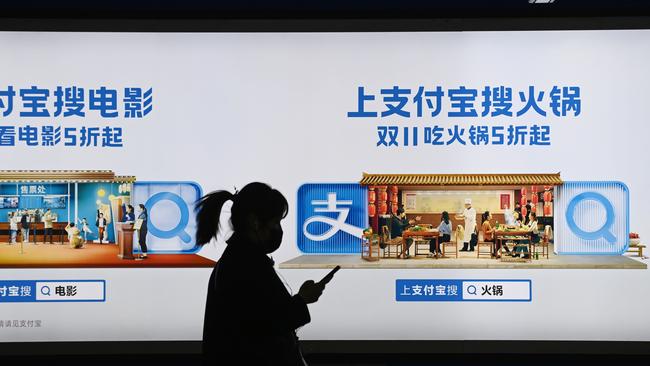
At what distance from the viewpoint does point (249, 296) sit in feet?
6.40

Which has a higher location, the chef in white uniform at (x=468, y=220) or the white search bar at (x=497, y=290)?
the chef in white uniform at (x=468, y=220)

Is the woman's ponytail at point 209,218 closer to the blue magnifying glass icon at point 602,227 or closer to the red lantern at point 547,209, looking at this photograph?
the red lantern at point 547,209

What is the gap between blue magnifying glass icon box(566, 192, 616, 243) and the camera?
3674 millimetres

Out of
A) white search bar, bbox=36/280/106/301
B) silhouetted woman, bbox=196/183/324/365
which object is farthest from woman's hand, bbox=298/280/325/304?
white search bar, bbox=36/280/106/301

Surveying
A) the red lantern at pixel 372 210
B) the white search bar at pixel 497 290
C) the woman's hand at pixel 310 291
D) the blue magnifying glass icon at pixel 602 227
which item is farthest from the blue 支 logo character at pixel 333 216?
the woman's hand at pixel 310 291

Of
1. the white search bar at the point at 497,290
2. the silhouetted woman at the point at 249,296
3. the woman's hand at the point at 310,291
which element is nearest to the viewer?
the silhouetted woman at the point at 249,296

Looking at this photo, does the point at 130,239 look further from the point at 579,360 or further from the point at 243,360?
the point at 579,360

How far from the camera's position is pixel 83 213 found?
12.1 ft

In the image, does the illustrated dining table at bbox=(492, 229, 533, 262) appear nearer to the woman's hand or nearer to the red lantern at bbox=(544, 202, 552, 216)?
the red lantern at bbox=(544, 202, 552, 216)

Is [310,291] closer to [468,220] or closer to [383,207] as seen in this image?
[383,207]

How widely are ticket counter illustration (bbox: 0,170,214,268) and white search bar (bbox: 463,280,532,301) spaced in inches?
63.3

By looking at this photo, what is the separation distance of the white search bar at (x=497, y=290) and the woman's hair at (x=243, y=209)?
1.98m

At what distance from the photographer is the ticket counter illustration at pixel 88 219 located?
3.67m

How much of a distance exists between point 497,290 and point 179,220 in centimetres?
200
